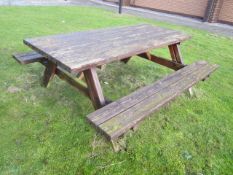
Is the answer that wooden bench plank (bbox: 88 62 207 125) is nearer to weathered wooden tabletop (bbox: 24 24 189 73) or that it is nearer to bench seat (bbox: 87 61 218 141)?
bench seat (bbox: 87 61 218 141)

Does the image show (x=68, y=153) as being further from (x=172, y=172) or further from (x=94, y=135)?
(x=172, y=172)

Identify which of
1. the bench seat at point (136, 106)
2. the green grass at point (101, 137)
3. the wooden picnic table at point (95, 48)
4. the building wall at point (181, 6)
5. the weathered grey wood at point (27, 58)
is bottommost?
the building wall at point (181, 6)

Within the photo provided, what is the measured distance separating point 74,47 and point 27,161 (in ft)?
3.88

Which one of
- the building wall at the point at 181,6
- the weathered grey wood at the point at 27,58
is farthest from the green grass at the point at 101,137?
the building wall at the point at 181,6

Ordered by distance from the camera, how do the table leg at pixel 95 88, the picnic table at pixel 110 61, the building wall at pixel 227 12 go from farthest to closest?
1. the building wall at pixel 227 12
2. the table leg at pixel 95 88
3. the picnic table at pixel 110 61

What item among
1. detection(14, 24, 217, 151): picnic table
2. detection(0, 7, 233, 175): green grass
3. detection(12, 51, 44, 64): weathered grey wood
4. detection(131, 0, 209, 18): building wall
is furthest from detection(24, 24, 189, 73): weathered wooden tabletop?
detection(131, 0, 209, 18): building wall

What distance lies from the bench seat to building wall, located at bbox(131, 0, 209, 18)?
736cm

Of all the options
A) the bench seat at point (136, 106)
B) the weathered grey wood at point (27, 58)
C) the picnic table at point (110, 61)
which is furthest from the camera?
the weathered grey wood at point (27, 58)

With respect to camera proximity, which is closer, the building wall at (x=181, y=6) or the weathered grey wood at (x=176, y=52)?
the weathered grey wood at (x=176, y=52)

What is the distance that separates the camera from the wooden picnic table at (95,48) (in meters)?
2.30

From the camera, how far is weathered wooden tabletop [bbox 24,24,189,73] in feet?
7.51

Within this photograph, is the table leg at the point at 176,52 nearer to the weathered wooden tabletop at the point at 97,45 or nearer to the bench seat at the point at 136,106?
the weathered wooden tabletop at the point at 97,45

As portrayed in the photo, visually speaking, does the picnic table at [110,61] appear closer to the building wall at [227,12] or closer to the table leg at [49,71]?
the table leg at [49,71]

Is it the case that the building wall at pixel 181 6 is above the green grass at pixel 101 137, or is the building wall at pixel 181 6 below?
below
